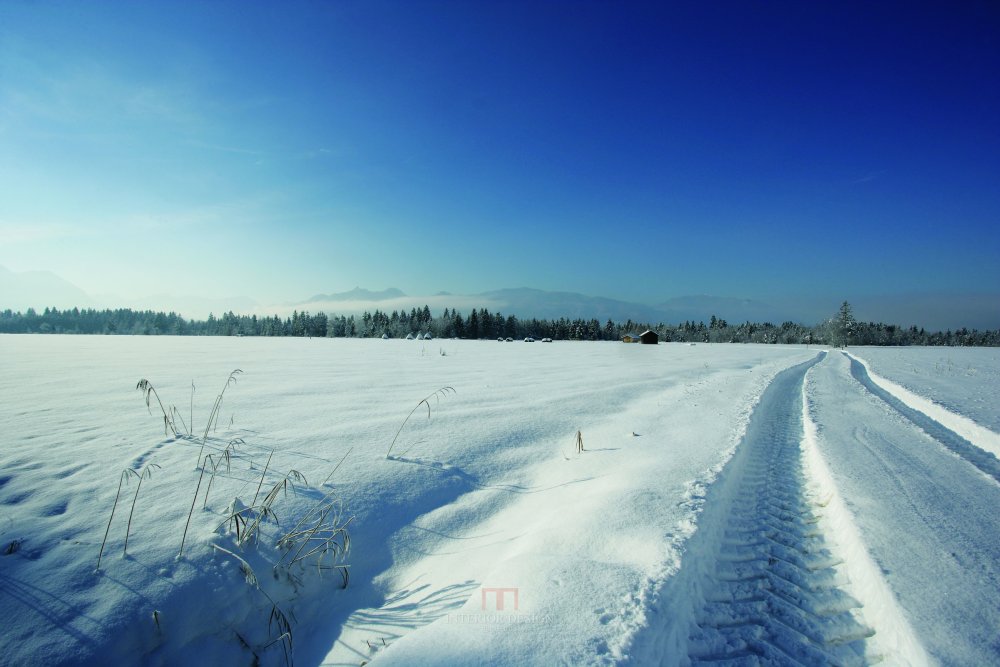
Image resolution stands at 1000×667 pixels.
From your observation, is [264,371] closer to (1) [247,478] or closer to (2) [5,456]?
(2) [5,456]

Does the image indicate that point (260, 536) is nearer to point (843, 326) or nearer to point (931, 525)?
point (931, 525)

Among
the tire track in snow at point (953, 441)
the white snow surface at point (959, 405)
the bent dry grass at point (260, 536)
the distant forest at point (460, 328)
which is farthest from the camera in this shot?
the distant forest at point (460, 328)

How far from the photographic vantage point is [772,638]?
2334 millimetres

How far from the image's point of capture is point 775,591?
107 inches

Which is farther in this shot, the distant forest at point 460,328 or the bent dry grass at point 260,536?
the distant forest at point 460,328

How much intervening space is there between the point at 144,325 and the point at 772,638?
325 feet

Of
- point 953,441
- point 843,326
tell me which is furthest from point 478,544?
point 843,326

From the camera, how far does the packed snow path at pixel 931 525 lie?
89.0 inches

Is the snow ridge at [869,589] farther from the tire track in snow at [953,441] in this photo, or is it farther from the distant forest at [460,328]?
the distant forest at [460,328]

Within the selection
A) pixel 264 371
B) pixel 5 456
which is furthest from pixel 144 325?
pixel 5 456

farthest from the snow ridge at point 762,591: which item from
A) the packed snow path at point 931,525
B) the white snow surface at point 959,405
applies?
the white snow surface at point 959,405

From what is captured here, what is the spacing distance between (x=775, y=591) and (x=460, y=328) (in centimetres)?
8195

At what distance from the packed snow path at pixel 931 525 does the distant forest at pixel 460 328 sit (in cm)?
7712

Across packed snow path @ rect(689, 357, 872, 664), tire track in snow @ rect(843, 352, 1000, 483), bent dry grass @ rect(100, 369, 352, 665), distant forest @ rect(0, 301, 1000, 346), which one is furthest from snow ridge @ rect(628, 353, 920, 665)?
distant forest @ rect(0, 301, 1000, 346)
